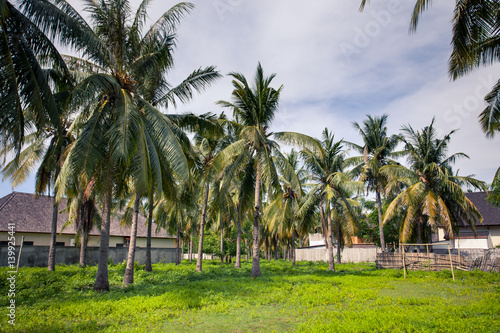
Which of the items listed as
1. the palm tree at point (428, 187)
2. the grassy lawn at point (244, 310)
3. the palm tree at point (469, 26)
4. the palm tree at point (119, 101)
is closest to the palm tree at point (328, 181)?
the palm tree at point (428, 187)

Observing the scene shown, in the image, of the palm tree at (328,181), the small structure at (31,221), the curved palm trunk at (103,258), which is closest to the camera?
the curved palm trunk at (103,258)

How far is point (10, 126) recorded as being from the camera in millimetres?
6707

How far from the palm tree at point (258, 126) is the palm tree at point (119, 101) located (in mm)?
3819

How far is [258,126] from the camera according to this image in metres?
16.8

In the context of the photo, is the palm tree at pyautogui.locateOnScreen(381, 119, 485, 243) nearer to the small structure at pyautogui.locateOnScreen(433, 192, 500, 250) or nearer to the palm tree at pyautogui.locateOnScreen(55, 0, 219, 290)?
the small structure at pyautogui.locateOnScreen(433, 192, 500, 250)

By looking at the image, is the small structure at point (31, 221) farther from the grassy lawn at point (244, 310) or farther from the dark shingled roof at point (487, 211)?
the dark shingled roof at point (487, 211)

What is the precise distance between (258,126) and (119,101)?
7.72 meters

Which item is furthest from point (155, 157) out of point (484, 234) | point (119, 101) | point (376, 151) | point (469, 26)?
point (484, 234)

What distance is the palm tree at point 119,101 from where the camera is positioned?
9.73 m

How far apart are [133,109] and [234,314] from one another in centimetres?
692

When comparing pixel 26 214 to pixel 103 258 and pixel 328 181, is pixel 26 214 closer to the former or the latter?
pixel 103 258

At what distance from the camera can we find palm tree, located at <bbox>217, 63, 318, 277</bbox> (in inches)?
633

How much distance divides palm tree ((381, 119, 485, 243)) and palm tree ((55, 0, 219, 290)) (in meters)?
15.7

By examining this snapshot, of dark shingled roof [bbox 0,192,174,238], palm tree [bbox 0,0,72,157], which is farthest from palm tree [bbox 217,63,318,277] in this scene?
dark shingled roof [bbox 0,192,174,238]
